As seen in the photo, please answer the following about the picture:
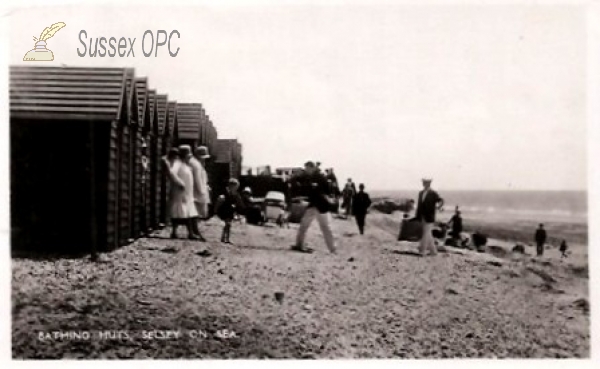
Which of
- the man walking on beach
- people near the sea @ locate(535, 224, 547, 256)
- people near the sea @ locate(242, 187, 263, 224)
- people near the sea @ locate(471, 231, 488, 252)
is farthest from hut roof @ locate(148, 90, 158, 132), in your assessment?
people near the sea @ locate(535, 224, 547, 256)

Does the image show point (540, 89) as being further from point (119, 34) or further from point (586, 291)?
point (119, 34)

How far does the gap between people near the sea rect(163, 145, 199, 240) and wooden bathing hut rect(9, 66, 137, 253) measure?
0.50 m

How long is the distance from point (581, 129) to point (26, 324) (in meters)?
4.11

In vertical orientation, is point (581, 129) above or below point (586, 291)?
above

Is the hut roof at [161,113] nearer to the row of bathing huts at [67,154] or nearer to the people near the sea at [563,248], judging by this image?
the row of bathing huts at [67,154]

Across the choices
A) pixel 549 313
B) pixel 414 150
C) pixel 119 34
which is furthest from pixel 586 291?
pixel 119 34

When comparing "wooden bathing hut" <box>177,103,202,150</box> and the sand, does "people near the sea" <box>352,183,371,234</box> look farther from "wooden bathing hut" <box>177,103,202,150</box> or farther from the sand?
"wooden bathing hut" <box>177,103,202,150</box>

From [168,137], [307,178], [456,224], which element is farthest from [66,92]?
[456,224]

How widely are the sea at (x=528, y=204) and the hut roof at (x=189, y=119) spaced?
1.34 meters

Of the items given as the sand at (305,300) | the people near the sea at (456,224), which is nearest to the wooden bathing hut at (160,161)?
the sand at (305,300)

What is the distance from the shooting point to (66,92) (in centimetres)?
524

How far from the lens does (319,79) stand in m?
5.52

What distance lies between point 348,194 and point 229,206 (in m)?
0.86

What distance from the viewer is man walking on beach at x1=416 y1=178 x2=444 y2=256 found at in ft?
18.4
